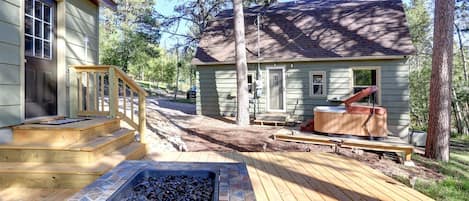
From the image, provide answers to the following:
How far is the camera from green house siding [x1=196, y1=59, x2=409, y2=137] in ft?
26.3

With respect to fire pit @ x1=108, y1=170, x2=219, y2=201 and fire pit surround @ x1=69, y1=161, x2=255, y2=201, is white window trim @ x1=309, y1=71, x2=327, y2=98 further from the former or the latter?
fire pit @ x1=108, y1=170, x2=219, y2=201

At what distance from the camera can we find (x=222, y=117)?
389 inches

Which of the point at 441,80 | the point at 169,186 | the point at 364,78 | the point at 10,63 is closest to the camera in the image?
the point at 169,186

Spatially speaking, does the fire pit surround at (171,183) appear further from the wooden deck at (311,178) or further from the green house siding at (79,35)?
the green house siding at (79,35)

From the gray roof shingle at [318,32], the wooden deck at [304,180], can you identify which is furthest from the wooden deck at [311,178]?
the gray roof shingle at [318,32]

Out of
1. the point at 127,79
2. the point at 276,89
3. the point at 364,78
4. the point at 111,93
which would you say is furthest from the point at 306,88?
the point at 111,93

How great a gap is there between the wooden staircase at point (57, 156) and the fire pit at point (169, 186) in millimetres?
538

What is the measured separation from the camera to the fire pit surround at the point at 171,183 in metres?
2.21

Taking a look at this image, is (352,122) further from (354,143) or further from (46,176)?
(46,176)

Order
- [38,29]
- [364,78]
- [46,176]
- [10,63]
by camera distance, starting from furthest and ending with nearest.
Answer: [364,78], [38,29], [10,63], [46,176]

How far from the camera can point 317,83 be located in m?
8.88

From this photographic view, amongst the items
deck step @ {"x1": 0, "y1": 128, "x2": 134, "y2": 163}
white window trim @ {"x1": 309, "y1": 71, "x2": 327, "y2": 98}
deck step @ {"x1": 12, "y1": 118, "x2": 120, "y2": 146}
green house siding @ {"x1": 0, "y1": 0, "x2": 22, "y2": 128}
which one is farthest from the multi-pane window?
white window trim @ {"x1": 309, "y1": 71, "x2": 327, "y2": 98}

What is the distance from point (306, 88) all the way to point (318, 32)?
2245 millimetres

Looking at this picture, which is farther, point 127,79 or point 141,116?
point 141,116
